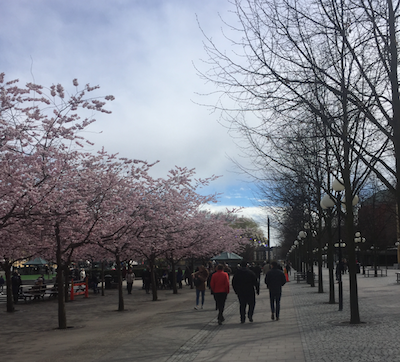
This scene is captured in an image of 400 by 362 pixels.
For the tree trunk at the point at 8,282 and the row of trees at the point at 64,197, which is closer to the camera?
the row of trees at the point at 64,197

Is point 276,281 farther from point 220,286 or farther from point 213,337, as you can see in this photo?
point 213,337

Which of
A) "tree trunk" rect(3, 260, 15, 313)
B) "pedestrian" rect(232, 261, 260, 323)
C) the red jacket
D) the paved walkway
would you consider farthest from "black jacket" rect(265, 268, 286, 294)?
"tree trunk" rect(3, 260, 15, 313)

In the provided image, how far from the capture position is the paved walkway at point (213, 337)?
28.5ft

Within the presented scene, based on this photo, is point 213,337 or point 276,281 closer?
point 213,337

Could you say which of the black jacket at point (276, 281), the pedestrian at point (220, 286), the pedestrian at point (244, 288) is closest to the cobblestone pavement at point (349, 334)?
the black jacket at point (276, 281)

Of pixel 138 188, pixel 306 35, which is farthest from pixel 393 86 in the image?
pixel 138 188

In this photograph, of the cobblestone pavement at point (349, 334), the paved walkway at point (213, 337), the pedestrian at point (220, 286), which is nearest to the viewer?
the cobblestone pavement at point (349, 334)

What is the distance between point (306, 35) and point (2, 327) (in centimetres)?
1261

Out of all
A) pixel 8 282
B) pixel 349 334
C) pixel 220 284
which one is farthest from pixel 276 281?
pixel 8 282

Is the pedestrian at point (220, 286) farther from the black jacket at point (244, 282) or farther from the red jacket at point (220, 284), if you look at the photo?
the black jacket at point (244, 282)

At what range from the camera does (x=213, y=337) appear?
11.2m

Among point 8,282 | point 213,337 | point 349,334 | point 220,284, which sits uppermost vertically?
point 220,284

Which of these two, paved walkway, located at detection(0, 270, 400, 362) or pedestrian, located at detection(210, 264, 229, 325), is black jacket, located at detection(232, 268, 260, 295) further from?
paved walkway, located at detection(0, 270, 400, 362)

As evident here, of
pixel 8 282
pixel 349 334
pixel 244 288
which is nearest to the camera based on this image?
pixel 349 334
